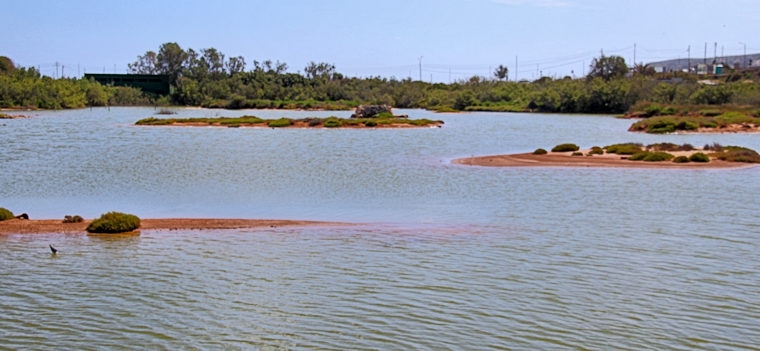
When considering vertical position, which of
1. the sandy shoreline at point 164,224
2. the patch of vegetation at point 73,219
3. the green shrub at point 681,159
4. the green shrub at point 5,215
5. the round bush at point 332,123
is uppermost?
the round bush at point 332,123

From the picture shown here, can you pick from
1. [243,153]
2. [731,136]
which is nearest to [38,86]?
[243,153]

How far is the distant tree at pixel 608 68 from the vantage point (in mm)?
175375

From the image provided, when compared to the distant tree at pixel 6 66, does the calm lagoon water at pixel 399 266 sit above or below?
below

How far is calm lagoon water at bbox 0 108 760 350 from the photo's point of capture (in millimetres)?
13227

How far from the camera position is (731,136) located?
233ft

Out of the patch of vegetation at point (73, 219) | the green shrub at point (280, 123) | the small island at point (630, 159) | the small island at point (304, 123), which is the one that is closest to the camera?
the patch of vegetation at point (73, 219)

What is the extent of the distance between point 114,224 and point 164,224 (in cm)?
171

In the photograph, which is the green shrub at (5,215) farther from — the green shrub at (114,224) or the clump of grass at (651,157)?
the clump of grass at (651,157)

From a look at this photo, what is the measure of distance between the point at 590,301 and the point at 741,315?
8.47ft

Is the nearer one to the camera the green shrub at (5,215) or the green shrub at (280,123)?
the green shrub at (5,215)

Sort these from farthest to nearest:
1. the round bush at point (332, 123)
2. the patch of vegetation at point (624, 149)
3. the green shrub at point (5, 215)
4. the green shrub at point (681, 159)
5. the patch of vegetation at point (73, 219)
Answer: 1. the round bush at point (332, 123)
2. the patch of vegetation at point (624, 149)
3. the green shrub at point (681, 159)
4. the green shrub at point (5, 215)
5. the patch of vegetation at point (73, 219)

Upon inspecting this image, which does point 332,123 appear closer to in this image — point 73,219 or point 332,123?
point 332,123

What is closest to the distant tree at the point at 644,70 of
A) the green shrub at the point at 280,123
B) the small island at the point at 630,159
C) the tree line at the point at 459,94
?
the tree line at the point at 459,94

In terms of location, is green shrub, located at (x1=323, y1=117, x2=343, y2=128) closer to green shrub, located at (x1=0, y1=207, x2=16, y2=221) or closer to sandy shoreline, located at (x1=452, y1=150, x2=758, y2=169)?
sandy shoreline, located at (x1=452, y1=150, x2=758, y2=169)
